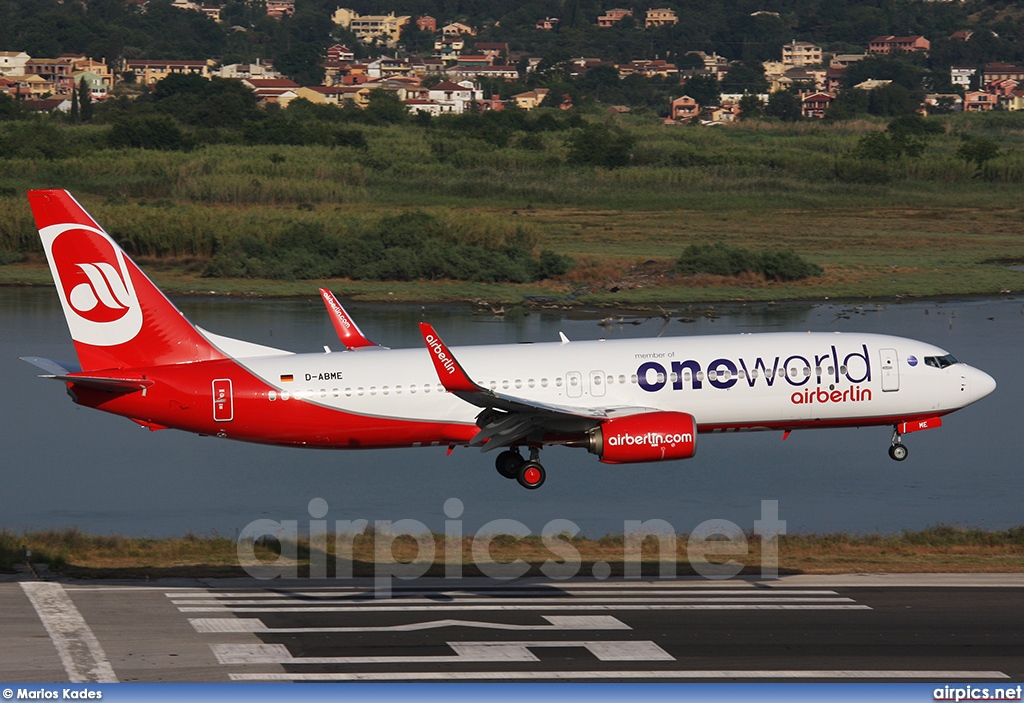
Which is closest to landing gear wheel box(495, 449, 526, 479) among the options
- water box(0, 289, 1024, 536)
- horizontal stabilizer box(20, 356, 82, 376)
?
water box(0, 289, 1024, 536)

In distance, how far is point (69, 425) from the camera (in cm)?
7138

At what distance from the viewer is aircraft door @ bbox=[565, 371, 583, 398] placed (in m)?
47.3

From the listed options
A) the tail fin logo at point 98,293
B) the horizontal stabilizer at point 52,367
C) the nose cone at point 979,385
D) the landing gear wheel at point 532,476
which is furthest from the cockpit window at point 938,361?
the horizontal stabilizer at point 52,367

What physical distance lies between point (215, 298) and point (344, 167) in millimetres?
58827

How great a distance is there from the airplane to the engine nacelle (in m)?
0.04

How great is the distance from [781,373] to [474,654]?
17596mm

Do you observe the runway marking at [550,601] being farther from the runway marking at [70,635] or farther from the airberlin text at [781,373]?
the airberlin text at [781,373]

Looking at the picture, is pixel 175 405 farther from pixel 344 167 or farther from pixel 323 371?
pixel 344 167

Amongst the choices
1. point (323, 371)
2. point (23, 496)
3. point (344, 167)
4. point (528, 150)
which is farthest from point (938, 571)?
point (528, 150)

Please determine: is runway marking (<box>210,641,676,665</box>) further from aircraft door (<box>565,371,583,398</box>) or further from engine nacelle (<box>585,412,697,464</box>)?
aircraft door (<box>565,371,583,398</box>)

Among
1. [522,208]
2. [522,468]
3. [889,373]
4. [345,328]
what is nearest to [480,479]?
[345,328]

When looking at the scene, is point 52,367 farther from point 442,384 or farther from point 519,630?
point 519,630

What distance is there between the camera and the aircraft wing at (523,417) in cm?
4497

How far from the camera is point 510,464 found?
160 ft
